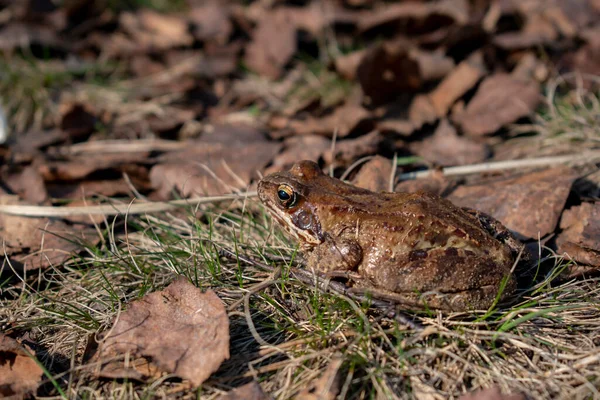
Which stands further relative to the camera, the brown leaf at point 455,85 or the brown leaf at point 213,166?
the brown leaf at point 455,85

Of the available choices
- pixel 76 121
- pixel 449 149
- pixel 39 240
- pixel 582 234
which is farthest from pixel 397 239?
pixel 76 121

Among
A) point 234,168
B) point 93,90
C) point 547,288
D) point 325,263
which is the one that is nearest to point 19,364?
point 325,263

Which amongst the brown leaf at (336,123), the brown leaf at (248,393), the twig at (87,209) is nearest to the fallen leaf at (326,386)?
the brown leaf at (248,393)

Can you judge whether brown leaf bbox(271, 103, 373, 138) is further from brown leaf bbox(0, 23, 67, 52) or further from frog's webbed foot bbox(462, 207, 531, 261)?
brown leaf bbox(0, 23, 67, 52)

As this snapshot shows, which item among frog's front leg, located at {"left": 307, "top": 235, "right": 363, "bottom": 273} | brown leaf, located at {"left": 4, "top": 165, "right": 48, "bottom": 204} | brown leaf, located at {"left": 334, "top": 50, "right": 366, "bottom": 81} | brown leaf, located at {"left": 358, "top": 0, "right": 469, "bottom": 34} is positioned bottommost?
brown leaf, located at {"left": 4, "top": 165, "right": 48, "bottom": 204}

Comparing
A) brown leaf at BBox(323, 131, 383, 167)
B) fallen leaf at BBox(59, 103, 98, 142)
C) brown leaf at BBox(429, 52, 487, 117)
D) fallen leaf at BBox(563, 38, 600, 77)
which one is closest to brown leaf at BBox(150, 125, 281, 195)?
brown leaf at BBox(323, 131, 383, 167)

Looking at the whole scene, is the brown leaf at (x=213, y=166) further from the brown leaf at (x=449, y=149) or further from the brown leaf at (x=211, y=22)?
the brown leaf at (x=211, y=22)

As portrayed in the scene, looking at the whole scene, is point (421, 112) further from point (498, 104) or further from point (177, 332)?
point (177, 332)
